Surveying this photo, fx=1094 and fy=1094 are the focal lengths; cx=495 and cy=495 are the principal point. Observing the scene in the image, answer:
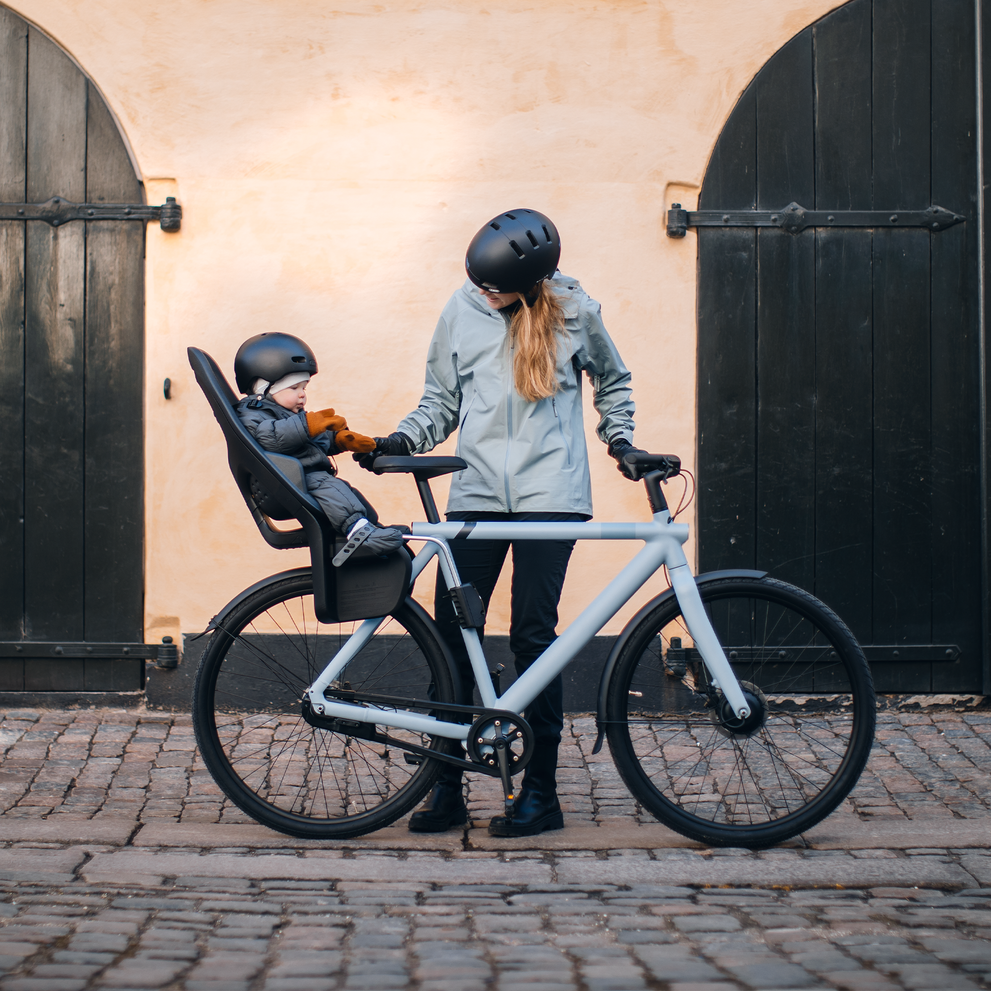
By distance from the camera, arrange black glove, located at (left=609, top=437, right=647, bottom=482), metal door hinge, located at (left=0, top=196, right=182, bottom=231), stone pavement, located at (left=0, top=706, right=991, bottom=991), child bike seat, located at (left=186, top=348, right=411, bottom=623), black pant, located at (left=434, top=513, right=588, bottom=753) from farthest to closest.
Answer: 1. metal door hinge, located at (left=0, top=196, right=182, bottom=231)
2. black pant, located at (left=434, top=513, right=588, bottom=753)
3. black glove, located at (left=609, top=437, right=647, bottom=482)
4. child bike seat, located at (left=186, top=348, right=411, bottom=623)
5. stone pavement, located at (left=0, top=706, right=991, bottom=991)

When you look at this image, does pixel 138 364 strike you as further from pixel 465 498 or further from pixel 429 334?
pixel 465 498

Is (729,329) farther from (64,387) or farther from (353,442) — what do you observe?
(64,387)

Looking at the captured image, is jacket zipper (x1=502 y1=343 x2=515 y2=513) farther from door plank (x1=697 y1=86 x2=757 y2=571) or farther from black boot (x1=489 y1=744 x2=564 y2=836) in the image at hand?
door plank (x1=697 y1=86 x2=757 y2=571)

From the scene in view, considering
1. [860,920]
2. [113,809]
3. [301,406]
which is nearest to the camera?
[860,920]

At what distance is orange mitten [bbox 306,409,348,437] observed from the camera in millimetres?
3109

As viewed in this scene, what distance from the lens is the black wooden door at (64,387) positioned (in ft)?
15.9

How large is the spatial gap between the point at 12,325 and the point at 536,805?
3229 mm

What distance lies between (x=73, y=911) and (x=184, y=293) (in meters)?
2.94

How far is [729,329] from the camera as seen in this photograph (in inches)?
191

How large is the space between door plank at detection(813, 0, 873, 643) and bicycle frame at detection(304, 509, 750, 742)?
1948mm

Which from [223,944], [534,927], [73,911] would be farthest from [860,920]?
[73,911]

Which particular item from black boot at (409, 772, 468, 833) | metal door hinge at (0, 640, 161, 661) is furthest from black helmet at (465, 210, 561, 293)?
metal door hinge at (0, 640, 161, 661)

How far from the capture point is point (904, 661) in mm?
4895

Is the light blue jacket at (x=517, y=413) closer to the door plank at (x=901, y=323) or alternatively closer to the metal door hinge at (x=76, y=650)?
the door plank at (x=901, y=323)
